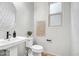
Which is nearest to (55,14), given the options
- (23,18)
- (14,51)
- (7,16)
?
(23,18)

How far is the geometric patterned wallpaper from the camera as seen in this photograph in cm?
169

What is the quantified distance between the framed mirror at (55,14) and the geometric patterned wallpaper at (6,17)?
2.21ft

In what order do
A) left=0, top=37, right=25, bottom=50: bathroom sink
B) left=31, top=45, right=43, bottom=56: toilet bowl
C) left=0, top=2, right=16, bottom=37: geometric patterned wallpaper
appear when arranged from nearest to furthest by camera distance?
1. left=0, top=37, right=25, bottom=50: bathroom sink
2. left=0, top=2, right=16, bottom=37: geometric patterned wallpaper
3. left=31, top=45, right=43, bottom=56: toilet bowl

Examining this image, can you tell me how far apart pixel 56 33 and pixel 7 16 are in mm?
937

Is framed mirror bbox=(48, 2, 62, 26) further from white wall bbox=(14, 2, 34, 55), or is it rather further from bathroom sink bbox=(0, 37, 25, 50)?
bathroom sink bbox=(0, 37, 25, 50)

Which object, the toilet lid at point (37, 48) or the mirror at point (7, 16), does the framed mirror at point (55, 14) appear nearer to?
the toilet lid at point (37, 48)

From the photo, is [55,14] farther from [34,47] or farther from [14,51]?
[14,51]

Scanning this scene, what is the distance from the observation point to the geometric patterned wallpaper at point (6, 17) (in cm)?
169

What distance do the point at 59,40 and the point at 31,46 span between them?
54cm

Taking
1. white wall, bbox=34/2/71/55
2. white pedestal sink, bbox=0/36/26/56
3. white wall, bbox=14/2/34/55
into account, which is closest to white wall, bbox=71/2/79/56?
white wall, bbox=34/2/71/55

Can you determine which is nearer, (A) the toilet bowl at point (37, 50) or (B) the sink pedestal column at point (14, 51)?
(B) the sink pedestal column at point (14, 51)

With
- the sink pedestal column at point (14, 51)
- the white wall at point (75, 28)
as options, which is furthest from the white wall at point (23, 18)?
the white wall at point (75, 28)

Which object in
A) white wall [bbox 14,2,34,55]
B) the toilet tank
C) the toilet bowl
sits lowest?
the toilet bowl

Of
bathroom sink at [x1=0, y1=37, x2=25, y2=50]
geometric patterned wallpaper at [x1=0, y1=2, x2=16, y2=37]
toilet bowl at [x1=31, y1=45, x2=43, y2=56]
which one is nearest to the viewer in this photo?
bathroom sink at [x1=0, y1=37, x2=25, y2=50]
